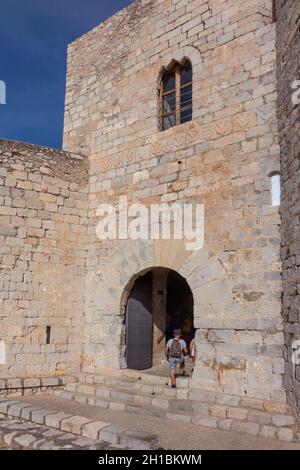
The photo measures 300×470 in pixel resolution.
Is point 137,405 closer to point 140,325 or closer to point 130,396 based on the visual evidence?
point 130,396

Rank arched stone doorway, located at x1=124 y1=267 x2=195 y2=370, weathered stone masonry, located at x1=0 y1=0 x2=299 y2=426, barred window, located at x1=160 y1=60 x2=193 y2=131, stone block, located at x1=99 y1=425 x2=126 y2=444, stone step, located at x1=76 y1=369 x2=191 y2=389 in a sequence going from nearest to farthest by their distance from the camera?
stone block, located at x1=99 y1=425 x2=126 y2=444, weathered stone masonry, located at x1=0 y1=0 x2=299 y2=426, stone step, located at x1=76 y1=369 x2=191 y2=389, barred window, located at x1=160 y1=60 x2=193 y2=131, arched stone doorway, located at x1=124 y1=267 x2=195 y2=370

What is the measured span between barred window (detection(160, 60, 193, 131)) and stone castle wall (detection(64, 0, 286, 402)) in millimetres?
173

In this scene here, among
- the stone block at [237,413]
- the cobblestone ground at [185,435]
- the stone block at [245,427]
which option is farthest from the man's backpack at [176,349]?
the stone block at [245,427]

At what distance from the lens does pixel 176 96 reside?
733 cm

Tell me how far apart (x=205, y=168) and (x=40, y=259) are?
324 centimetres

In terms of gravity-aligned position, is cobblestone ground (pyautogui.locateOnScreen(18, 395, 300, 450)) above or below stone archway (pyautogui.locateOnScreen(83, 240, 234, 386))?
below

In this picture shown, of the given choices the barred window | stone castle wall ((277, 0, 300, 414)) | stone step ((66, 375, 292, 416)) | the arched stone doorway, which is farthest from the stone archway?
the barred window

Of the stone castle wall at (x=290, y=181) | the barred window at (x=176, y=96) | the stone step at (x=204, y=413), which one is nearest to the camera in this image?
the stone step at (x=204, y=413)

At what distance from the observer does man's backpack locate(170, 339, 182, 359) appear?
21.5ft

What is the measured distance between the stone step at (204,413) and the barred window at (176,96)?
14.0 feet

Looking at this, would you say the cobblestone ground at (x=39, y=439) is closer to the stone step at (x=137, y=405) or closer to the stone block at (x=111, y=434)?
the stone block at (x=111, y=434)

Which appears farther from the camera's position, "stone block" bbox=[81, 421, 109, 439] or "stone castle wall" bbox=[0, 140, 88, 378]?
"stone castle wall" bbox=[0, 140, 88, 378]

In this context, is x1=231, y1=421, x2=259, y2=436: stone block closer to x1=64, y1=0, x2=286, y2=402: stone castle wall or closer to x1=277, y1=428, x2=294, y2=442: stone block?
x1=277, y1=428, x2=294, y2=442: stone block

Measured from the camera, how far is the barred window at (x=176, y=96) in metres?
7.25
